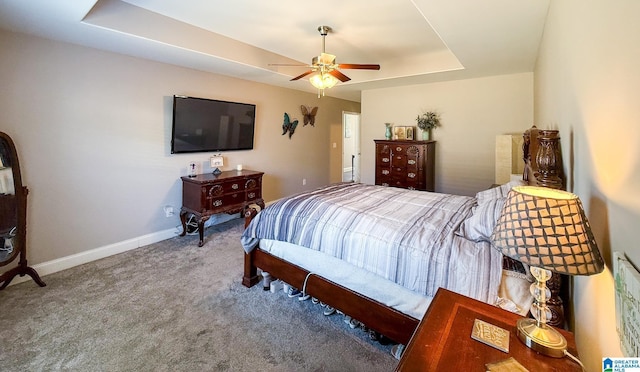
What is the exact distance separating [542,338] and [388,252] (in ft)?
2.99

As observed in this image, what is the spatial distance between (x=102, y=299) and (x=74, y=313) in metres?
0.21

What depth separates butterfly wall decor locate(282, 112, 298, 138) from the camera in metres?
5.44

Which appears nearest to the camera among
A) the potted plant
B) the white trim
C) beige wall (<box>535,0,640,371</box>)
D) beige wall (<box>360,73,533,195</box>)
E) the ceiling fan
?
beige wall (<box>535,0,640,371</box>)

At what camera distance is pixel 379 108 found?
5.43 meters

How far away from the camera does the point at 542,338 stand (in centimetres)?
92

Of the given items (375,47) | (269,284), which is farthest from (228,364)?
(375,47)

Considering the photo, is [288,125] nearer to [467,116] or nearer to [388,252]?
[467,116]

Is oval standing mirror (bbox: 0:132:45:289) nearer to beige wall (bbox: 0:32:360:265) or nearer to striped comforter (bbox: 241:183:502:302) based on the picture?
beige wall (bbox: 0:32:360:265)

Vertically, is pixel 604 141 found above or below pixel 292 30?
below

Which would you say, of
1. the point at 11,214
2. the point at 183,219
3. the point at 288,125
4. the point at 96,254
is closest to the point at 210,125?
the point at 183,219

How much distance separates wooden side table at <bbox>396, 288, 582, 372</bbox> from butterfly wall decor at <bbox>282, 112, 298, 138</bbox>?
4.71m

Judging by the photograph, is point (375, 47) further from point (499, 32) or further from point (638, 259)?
point (638, 259)

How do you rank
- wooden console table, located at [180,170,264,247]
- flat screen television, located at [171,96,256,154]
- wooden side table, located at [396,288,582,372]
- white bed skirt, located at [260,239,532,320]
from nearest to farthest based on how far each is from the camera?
wooden side table, located at [396,288,582,372], white bed skirt, located at [260,239,532,320], wooden console table, located at [180,170,264,247], flat screen television, located at [171,96,256,154]

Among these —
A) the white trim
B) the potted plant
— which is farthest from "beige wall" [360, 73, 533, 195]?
the white trim
